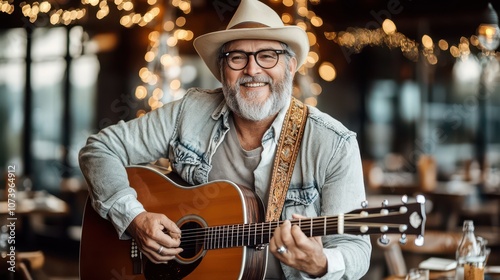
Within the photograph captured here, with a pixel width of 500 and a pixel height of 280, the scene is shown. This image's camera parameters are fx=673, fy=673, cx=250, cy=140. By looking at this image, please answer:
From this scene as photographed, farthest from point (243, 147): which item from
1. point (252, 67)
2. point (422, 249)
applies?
point (422, 249)

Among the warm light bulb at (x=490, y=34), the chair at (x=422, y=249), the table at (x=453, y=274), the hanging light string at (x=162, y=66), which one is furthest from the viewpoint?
the hanging light string at (x=162, y=66)

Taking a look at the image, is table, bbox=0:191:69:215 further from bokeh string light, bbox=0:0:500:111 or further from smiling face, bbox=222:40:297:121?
smiling face, bbox=222:40:297:121

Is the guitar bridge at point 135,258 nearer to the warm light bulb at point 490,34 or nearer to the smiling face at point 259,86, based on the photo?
the smiling face at point 259,86

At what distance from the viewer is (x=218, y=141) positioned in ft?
8.62

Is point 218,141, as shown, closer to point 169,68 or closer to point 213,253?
point 213,253

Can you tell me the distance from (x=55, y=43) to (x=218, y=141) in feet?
17.7

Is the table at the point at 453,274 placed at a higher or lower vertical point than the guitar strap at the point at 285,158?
lower

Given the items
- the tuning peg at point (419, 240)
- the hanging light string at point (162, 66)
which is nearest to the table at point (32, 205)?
the hanging light string at point (162, 66)

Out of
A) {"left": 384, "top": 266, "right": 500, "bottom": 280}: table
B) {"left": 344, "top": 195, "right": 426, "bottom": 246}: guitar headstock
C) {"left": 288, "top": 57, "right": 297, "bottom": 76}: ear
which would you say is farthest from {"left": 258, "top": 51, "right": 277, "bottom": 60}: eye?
{"left": 384, "top": 266, "right": 500, "bottom": 280}: table

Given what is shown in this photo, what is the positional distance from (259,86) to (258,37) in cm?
18

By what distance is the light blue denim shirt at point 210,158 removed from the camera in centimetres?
231

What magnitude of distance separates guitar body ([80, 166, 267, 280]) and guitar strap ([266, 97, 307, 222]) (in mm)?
60

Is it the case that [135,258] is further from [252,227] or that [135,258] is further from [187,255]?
[252,227]

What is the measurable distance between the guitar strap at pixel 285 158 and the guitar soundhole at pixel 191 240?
25 centimetres
